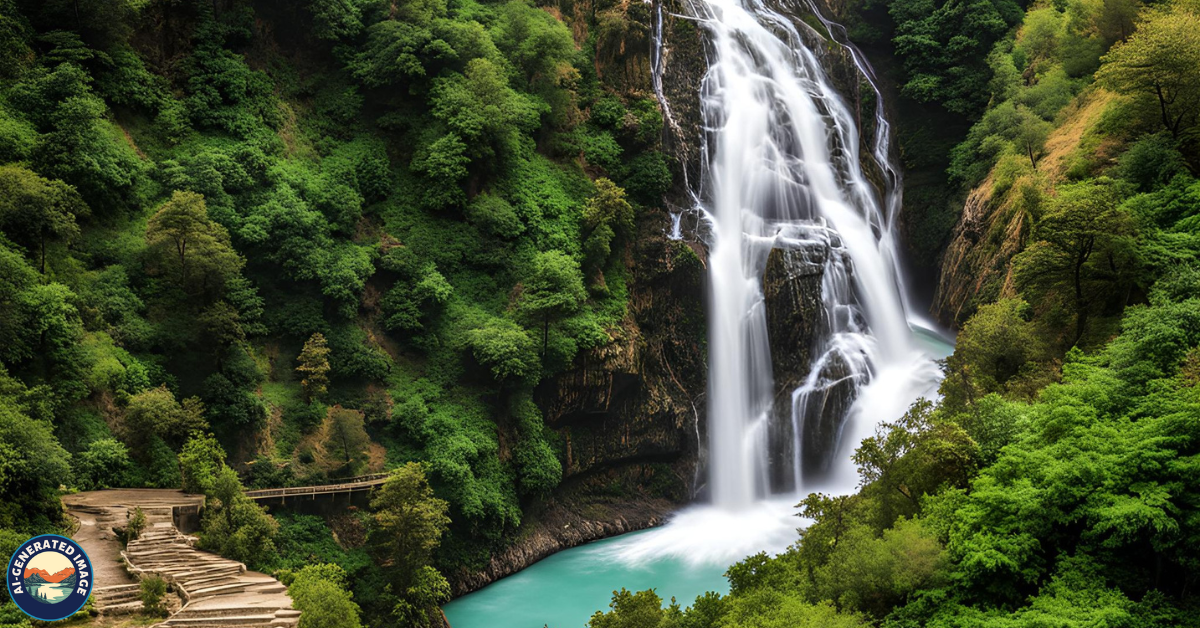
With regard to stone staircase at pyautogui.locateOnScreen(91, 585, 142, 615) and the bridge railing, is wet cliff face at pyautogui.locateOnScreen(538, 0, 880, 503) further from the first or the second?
stone staircase at pyautogui.locateOnScreen(91, 585, 142, 615)

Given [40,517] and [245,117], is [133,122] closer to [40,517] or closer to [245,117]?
[245,117]

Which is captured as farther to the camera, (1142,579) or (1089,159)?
(1089,159)

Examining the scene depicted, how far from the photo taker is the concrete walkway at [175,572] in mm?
18594

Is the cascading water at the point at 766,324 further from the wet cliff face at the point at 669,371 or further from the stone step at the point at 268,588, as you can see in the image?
the stone step at the point at 268,588

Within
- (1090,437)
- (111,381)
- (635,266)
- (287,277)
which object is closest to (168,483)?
(111,381)

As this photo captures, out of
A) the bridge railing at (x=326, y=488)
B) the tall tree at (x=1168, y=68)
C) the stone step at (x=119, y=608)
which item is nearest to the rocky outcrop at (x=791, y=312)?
the tall tree at (x=1168, y=68)

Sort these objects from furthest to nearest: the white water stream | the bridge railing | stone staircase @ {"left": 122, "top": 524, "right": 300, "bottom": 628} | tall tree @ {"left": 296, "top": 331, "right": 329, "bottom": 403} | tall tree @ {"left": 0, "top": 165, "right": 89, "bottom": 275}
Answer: the white water stream, tall tree @ {"left": 296, "top": 331, "right": 329, "bottom": 403}, the bridge railing, tall tree @ {"left": 0, "top": 165, "right": 89, "bottom": 275}, stone staircase @ {"left": 122, "top": 524, "right": 300, "bottom": 628}

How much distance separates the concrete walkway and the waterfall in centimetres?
1998

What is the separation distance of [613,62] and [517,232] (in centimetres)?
1109

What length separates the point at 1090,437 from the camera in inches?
711

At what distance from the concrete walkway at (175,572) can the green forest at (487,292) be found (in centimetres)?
75

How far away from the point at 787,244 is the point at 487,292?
13.1 m

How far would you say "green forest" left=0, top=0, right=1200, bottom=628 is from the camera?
18.4 meters

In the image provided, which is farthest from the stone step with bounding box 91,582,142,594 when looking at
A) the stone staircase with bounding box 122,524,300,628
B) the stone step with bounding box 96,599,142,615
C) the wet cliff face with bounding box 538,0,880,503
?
the wet cliff face with bounding box 538,0,880,503
